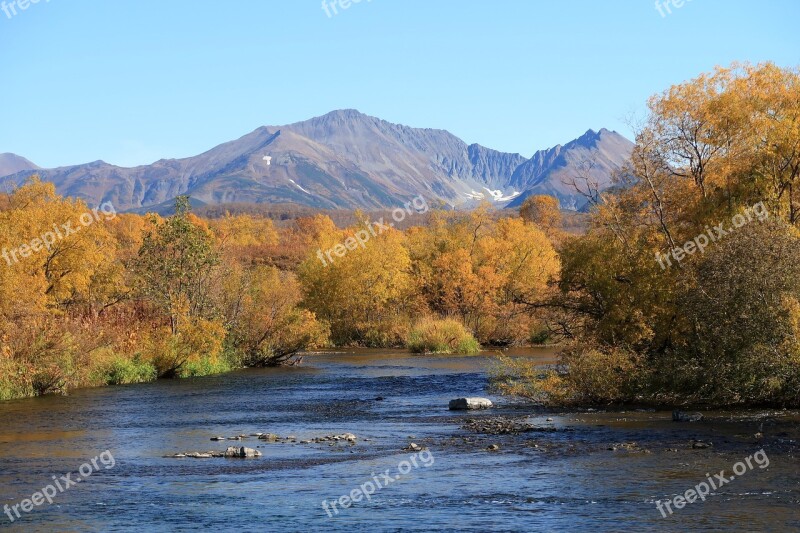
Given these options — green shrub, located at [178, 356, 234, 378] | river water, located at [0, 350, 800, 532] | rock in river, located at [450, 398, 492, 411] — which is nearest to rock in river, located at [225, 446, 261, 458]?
river water, located at [0, 350, 800, 532]

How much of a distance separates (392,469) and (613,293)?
696 inches

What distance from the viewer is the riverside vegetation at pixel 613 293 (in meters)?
31.1

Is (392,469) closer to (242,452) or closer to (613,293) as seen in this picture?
Answer: (242,452)

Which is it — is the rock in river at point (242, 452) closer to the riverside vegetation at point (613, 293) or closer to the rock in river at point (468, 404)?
the rock in river at point (468, 404)

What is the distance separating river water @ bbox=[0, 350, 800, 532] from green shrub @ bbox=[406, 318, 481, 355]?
34.0 metres

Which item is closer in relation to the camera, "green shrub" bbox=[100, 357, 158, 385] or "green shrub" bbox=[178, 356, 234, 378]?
"green shrub" bbox=[100, 357, 158, 385]

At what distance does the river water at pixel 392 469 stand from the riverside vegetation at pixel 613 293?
2.21 metres

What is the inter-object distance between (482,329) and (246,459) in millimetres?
57189

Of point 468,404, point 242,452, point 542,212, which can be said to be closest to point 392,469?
point 242,452

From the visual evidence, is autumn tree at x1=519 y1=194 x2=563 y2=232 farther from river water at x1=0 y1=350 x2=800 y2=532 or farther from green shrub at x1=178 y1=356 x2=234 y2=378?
river water at x1=0 y1=350 x2=800 y2=532

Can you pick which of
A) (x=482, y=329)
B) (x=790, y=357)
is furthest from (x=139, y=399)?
(x=482, y=329)

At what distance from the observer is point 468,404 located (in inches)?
1366

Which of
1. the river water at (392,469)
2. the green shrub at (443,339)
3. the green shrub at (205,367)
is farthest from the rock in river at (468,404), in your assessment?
the green shrub at (443,339)

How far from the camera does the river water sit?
17.7m
